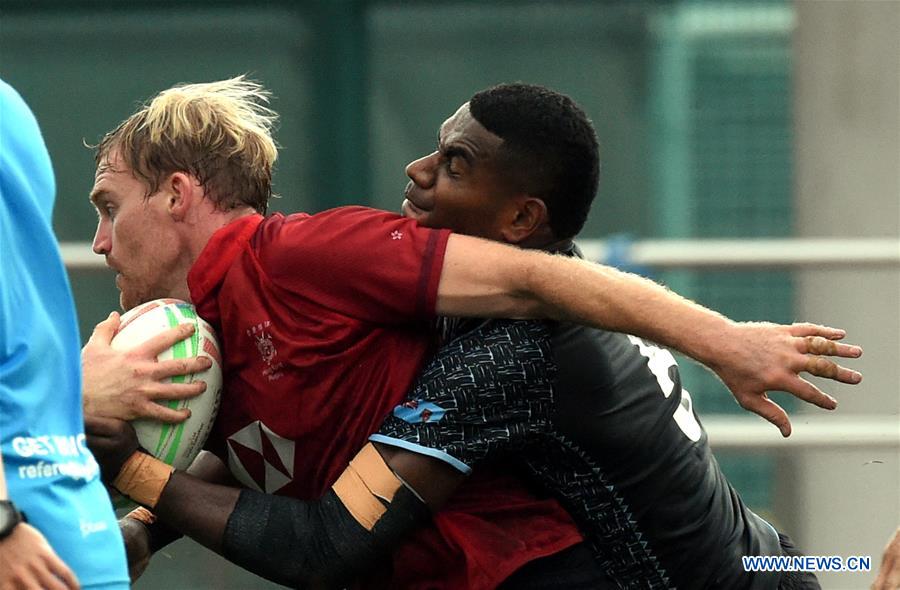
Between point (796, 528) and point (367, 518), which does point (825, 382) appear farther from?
point (367, 518)

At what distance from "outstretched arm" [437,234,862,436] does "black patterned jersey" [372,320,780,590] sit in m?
0.11

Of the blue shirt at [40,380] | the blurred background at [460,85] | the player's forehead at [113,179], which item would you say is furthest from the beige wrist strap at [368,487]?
the blurred background at [460,85]

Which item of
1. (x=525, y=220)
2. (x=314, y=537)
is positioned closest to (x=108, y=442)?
(x=314, y=537)

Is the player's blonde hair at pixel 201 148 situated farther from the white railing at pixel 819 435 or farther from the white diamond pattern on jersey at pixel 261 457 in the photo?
the white railing at pixel 819 435

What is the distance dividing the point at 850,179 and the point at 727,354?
94.6 inches

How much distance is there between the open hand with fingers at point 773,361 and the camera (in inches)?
115

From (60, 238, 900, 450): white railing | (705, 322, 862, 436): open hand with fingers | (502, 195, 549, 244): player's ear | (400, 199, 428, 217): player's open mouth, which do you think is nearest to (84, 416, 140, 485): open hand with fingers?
(400, 199, 428, 217): player's open mouth

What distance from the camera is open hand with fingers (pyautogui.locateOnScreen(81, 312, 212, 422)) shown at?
310 centimetres

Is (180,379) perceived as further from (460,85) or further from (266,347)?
(460,85)

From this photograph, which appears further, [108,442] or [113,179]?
[113,179]

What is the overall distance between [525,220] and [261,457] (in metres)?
0.70

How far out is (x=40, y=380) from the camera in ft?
8.20

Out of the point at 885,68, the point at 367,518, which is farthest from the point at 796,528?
the point at 367,518

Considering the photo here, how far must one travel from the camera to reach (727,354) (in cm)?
296
